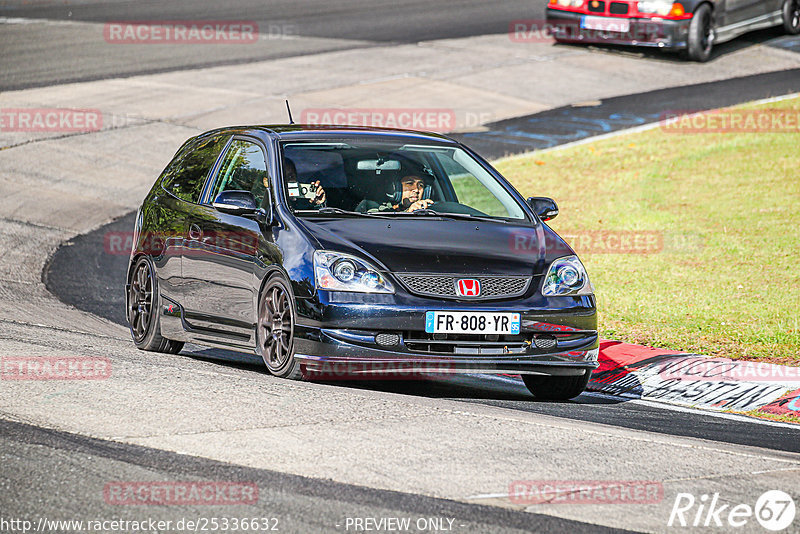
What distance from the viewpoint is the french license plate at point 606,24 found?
77.4ft

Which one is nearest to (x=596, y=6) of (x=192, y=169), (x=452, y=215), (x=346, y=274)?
(x=192, y=169)

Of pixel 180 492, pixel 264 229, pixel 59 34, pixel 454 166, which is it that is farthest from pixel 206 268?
pixel 59 34

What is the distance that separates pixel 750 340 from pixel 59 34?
68.2 ft

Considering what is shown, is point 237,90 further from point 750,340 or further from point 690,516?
point 690,516

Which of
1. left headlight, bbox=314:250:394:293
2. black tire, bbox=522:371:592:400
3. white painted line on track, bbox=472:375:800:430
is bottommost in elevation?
white painted line on track, bbox=472:375:800:430

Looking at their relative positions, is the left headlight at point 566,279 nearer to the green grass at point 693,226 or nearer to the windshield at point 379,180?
the windshield at point 379,180

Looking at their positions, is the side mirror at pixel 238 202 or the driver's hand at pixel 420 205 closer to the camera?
the side mirror at pixel 238 202

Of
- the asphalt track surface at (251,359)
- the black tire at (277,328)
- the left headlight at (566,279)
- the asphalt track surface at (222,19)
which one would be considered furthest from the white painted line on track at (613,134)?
the black tire at (277,328)

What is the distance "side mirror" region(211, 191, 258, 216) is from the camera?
8422 millimetres

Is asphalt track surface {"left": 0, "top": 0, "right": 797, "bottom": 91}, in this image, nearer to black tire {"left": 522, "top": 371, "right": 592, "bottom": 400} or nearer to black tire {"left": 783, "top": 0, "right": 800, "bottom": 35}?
black tire {"left": 783, "top": 0, "right": 800, "bottom": 35}

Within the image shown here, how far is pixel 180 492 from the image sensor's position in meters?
5.24

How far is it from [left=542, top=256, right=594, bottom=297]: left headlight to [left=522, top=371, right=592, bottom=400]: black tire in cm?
55

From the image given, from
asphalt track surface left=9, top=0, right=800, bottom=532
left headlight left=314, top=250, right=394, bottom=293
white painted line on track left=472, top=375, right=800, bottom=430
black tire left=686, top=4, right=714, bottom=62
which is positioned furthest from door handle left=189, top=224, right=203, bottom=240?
black tire left=686, top=4, right=714, bottom=62

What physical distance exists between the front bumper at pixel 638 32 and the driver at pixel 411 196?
50.8 feet
